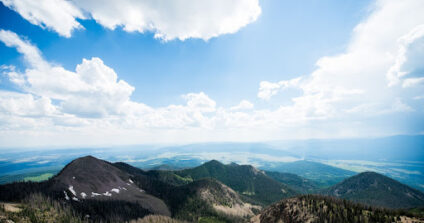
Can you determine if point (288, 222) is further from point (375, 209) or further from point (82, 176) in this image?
point (82, 176)

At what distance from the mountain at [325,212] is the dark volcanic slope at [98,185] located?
105 m

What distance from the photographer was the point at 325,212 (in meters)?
59.9

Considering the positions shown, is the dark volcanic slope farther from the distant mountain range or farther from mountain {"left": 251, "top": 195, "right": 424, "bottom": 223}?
mountain {"left": 251, "top": 195, "right": 424, "bottom": 223}

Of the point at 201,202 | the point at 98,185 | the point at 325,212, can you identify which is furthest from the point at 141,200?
the point at 325,212

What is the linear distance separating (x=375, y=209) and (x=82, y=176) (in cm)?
16518

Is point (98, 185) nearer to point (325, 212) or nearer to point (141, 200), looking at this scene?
point (141, 200)

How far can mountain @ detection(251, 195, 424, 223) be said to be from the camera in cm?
5088

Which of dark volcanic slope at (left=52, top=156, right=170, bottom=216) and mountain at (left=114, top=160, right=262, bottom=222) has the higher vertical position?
dark volcanic slope at (left=52, top=156, right=170, bottom=216)

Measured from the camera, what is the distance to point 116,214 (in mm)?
109125

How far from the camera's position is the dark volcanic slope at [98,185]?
11600 centimetres

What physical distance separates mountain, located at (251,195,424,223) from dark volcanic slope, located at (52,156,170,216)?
105073 mm

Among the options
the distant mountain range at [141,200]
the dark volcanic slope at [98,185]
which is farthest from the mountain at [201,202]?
the dark volcanic slope at [98,185]

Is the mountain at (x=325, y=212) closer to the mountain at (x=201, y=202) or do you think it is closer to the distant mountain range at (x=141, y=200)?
the distant mountain range at (x=141, y=200)

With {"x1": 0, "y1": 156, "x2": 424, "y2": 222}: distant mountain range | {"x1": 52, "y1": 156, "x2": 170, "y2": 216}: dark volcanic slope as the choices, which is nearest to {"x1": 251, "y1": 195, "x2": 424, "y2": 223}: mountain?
{"x1": 0, "y1": 156, "x2": 424, "y2": 222}: distant mountain range
